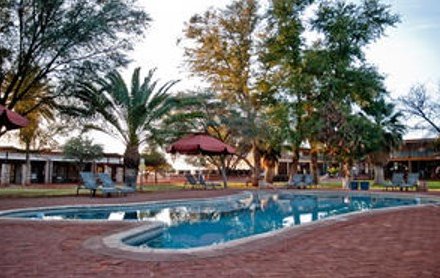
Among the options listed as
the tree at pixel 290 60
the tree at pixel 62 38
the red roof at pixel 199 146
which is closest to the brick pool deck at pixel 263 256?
the tree at pixel 62 38

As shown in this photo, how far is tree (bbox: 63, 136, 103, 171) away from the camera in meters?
31.7

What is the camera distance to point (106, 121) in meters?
19.8

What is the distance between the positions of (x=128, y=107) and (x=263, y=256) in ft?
51.8

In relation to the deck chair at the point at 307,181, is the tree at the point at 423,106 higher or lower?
higher

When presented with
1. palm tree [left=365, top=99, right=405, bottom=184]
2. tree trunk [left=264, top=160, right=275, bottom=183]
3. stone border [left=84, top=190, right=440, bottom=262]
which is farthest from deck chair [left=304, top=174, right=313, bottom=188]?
stone border [left=84, top=190, right=440, bottom=262]

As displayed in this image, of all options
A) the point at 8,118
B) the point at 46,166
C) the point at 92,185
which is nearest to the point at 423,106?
the point at 92,185

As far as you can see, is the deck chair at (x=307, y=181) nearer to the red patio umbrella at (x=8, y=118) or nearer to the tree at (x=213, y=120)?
the tree at (x=213, y=120)

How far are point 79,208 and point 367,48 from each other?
23.0 meters

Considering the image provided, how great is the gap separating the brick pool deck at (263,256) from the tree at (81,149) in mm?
24836

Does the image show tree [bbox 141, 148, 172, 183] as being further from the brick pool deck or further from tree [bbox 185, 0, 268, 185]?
the brick pool deck

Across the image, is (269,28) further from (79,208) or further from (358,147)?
(79,208)

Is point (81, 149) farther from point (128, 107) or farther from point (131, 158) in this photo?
point (128, 107)

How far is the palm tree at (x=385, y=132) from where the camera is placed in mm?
30625

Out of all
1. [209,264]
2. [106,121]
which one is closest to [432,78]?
[106,121]
